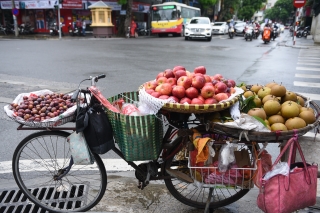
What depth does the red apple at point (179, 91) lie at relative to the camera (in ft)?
8.09

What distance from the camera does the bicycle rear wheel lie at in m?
2.76

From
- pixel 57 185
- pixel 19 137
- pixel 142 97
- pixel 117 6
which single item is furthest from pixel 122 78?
pixel 117 6

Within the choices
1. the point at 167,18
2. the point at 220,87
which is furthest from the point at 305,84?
the point at 167,18

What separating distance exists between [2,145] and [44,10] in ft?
96.1

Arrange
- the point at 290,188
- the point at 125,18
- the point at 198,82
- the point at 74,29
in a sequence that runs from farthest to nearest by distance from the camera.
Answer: the point at 125,18, the point at 74,29, the point at 198,82, the point at 290,188

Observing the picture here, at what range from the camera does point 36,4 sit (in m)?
29.5

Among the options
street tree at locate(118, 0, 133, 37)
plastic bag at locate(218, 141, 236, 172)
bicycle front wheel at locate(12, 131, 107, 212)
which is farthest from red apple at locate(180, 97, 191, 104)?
street tree at locate(118, 0, 133, 37)

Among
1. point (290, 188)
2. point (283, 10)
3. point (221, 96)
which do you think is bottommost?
point (290, 188)

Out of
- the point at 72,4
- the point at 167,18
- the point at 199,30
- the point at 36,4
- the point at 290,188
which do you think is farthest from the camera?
the point at 36,4

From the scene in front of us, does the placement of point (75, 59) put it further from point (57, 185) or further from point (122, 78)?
point (57, 185)

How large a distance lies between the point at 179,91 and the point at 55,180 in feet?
4.98

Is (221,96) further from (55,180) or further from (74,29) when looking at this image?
(74,29)

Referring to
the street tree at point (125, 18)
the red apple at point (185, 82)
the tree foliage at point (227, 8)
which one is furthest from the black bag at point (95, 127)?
the tree foliage at point (227, 8)

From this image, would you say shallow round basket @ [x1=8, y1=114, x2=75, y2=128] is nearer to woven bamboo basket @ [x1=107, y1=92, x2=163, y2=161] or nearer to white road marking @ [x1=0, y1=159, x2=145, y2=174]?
woven bamboo basket @ [x1=107, y1=92, x2=163, y2=161]
